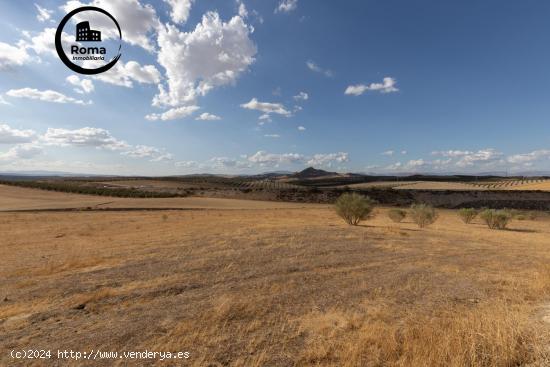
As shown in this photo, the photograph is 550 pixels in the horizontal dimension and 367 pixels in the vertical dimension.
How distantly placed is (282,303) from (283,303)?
2 cm

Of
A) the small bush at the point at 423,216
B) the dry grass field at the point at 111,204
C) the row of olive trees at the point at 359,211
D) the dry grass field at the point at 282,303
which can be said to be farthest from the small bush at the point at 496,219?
the dry grass field at the point at 111,204

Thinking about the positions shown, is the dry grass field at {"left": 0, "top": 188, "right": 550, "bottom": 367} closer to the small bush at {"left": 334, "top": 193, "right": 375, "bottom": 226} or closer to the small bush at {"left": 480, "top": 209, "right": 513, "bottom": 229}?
the small bush at {"left": 334, "top": 193, "right": 375, "bottom": 226}

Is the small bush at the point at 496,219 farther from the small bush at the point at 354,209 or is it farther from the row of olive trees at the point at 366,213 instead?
the small bush at the point at 354,209

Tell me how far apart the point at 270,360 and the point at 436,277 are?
23.7 ft

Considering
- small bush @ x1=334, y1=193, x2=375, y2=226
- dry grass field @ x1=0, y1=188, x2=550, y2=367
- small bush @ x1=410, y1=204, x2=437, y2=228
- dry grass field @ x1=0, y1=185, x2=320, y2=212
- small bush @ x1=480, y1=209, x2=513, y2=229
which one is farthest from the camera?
dry grass field @ x1=0, y1=185, x2=320, y2=212

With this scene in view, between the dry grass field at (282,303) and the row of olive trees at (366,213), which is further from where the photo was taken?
the row of olive trees at (366,213)

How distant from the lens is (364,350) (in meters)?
5.34

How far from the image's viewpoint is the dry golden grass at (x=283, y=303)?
5.29 metres

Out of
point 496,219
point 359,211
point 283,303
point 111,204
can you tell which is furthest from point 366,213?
point 111,204

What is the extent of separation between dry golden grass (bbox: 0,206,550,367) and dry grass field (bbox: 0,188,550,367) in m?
0.03

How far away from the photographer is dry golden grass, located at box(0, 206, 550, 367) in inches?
208

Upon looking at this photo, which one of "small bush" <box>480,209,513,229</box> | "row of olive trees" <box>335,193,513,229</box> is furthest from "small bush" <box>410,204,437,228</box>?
"small bush" <box>480,209,513,229</box>

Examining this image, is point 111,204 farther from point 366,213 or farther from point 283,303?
point 283,303

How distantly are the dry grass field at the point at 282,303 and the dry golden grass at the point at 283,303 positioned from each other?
0.03 meters
